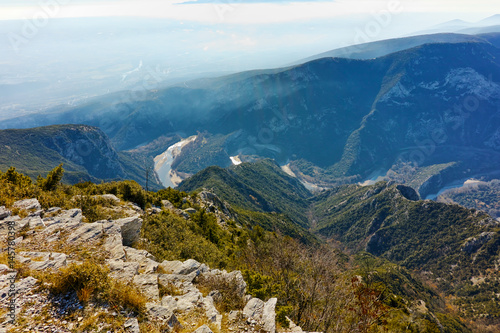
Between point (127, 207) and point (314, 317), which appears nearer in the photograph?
point (314, 317)

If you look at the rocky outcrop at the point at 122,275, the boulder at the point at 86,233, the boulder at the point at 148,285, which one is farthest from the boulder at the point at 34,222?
the boulder at the point at 148,285

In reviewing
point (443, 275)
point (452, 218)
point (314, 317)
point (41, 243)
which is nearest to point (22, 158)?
point (41, 243)

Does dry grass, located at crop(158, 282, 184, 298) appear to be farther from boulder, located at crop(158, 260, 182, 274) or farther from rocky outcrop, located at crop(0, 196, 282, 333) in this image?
boulder, located at crop(158, 260, 182, 274)

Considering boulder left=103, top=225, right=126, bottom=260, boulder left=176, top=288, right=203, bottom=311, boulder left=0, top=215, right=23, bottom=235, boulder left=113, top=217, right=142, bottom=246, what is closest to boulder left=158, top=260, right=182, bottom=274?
boulder left=103, top=225, right=126, bottom=260

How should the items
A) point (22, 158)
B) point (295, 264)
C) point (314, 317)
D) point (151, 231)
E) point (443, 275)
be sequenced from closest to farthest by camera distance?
point (314, 317)
point (295, 264)
point (151, 231)
point (443, 275)
point (22, 158)

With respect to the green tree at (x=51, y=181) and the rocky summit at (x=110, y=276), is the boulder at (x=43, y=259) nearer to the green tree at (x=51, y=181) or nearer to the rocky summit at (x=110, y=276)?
the rocky summit at (x=110, y=276)

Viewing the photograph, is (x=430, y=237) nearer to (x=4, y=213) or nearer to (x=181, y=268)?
(x=181, y=268)

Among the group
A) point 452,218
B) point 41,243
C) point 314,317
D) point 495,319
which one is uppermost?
point 41,243

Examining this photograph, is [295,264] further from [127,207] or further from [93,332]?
[127,207]
